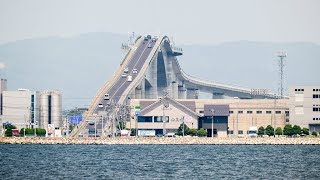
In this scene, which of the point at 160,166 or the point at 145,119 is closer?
the point at 160,166

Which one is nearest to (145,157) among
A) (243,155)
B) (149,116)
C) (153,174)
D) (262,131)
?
(243,155)

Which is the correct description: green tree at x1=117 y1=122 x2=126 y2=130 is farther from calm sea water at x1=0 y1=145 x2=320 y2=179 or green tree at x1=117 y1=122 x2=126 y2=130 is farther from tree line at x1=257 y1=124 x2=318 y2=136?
calm sea water at x1=0 y1=145 x2=320 y2=179

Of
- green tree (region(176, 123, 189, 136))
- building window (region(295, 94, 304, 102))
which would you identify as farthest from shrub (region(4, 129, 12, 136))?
building window (region(295, 94, 304, 102))

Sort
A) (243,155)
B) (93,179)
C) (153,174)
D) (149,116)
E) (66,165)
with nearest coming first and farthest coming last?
(93,179) < (153,174) < (66,165) < (243,155) < (149,116)

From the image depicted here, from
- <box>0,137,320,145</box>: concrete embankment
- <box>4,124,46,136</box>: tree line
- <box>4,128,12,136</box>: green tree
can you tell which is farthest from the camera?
<box>4,124,46,136</box>: tree line

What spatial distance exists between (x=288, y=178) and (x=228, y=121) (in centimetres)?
11901

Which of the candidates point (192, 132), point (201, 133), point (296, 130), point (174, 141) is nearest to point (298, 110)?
point (296, 130)

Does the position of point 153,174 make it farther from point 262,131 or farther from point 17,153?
point 262,131

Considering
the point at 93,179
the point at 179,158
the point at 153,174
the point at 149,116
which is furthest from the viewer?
the point at 149,116

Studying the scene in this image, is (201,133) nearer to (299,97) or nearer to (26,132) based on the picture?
(299,97)

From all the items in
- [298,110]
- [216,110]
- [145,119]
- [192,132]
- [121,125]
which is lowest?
[192,132]

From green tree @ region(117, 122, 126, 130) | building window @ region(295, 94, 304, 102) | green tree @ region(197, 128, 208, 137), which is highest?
building window @ region(295, 94, 304, 102)

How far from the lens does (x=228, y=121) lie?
640 ft

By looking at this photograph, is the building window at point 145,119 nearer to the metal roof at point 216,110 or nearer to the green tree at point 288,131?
the metal roof at point 216,110
